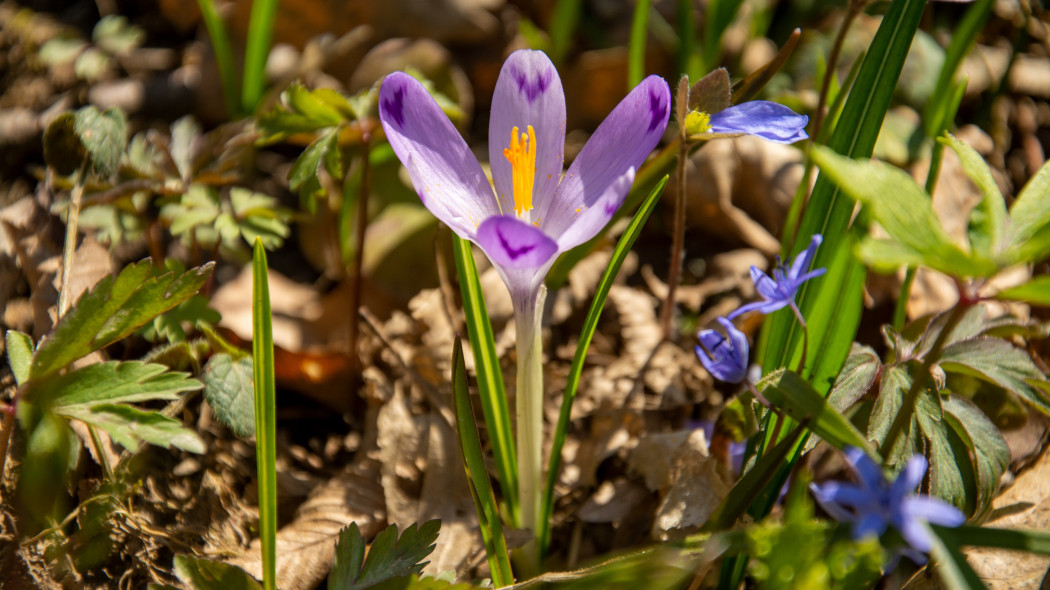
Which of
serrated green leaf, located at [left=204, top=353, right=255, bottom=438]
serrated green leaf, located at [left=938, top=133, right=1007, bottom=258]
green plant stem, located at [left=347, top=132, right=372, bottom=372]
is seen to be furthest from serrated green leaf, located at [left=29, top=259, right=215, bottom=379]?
serrated green leaf, located at [left=938, top=133, right=1007, bottom=258]

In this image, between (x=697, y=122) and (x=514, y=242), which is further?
(x=697, y=122)

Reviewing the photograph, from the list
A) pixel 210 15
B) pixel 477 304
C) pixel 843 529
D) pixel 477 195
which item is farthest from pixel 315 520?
pixel 210 15

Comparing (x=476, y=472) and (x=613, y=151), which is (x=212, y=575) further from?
(x=613, y=151)

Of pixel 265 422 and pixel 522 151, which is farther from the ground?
pixel 522 151

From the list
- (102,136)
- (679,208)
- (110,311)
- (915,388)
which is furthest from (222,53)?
(915,388)

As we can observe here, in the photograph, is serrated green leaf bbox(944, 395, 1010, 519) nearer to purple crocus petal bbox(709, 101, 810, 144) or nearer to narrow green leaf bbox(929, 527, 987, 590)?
narrow green leaf bbox(929, 527, 987, 590)

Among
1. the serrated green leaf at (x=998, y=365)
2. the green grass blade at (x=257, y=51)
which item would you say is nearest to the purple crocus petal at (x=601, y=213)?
the serrated green leaf at (x=998, y=365)

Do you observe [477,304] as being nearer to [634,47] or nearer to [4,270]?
[634,47]
